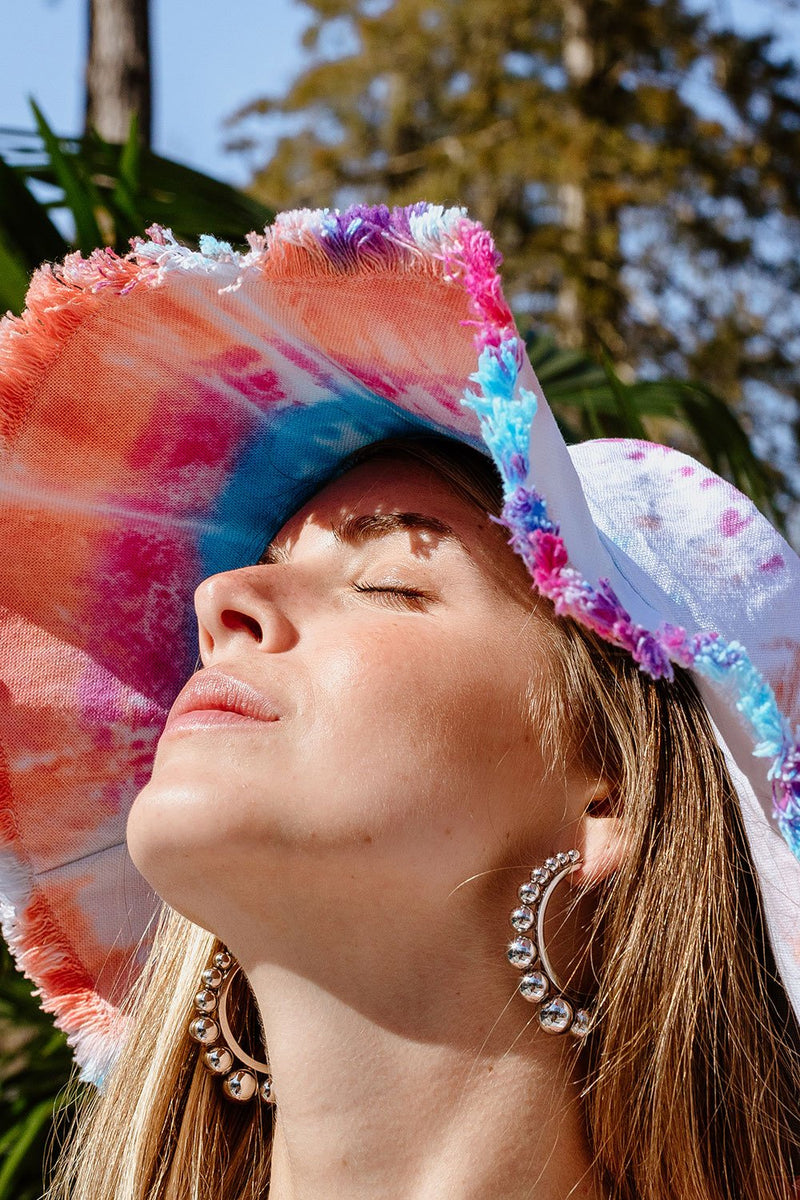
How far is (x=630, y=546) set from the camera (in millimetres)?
1568

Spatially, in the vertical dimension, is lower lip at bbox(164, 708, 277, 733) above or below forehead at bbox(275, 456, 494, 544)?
below

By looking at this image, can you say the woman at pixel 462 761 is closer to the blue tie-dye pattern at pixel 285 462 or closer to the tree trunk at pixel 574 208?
the blue tie-dye pattern at pixel 285 462

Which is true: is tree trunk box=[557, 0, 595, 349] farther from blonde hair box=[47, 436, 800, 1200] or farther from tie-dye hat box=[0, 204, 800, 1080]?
blonde hair box=[47, 436, 800, 1200]

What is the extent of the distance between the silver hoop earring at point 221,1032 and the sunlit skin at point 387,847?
0.25 metres

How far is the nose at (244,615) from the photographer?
1.57 metres

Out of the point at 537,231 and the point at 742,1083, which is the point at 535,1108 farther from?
Answer: the point at 537,231

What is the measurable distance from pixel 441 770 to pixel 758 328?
403 inches

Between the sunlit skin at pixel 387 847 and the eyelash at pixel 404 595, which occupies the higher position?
the eyelash at pixel 404 595

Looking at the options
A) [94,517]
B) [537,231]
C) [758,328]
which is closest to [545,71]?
[537,231]

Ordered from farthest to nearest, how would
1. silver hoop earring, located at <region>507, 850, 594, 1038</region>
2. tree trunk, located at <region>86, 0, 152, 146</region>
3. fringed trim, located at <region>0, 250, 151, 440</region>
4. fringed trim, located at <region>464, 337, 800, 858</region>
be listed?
tree trunk, located at <region>86, 0, 152, 146</region>
fringed trim, located at <region>0, 250, 151, 440</region>
silver hoop earring, located at <region>507, 850, 594, 1038</region>
fringed trim, located at <region>464, 337, 800, 858</region>

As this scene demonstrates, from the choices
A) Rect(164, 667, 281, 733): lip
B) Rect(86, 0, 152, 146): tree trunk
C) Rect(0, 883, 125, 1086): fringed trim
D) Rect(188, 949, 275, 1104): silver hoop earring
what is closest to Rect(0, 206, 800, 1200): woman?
Rect(164, 667, 281, 733): lip

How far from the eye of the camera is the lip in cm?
149

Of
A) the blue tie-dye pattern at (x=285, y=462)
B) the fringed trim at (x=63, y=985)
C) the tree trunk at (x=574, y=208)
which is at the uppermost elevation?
the tree trunk at (x=574, y=208)

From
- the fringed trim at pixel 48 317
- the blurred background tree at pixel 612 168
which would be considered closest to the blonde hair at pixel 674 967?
the fringed trim at pixel 48 317
